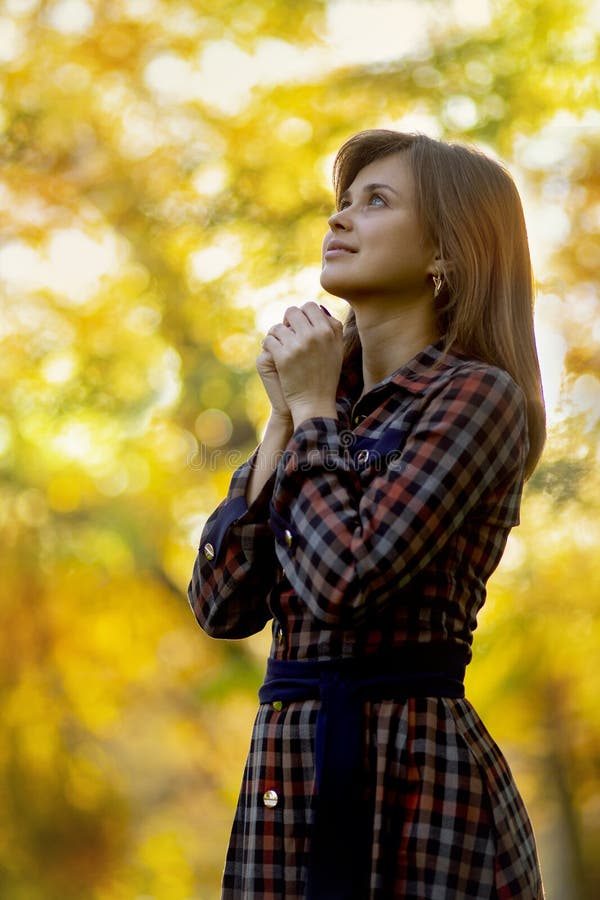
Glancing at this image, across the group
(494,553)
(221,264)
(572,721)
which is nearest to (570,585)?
(572,721)

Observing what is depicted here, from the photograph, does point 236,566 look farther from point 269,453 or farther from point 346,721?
point 346,721

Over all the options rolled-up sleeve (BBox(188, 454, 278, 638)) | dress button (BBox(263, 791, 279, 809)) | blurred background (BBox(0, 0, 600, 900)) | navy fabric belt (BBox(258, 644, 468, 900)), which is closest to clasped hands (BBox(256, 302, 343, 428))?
rolled-up sleeve (BBox(188, 454, 278, 638))

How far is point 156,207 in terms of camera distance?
140 inches

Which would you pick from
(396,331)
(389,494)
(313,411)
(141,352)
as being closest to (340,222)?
(396,331)

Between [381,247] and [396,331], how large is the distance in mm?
102

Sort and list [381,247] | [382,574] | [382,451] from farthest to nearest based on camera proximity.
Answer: [381,247] < [382,451] < [382,574]

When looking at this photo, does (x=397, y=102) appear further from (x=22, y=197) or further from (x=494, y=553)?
(x=494, y=553)

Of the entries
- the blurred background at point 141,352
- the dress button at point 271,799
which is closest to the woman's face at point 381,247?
the dress button at point 271,799

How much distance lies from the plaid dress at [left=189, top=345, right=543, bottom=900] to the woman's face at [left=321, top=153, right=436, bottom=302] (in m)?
0.15

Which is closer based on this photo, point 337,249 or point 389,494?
point 389,494

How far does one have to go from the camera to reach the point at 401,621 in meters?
1.06

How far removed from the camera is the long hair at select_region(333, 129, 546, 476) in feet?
4.06

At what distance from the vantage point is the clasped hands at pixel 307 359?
44.6 inches

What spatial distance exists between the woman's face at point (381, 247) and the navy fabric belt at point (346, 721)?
433mm
